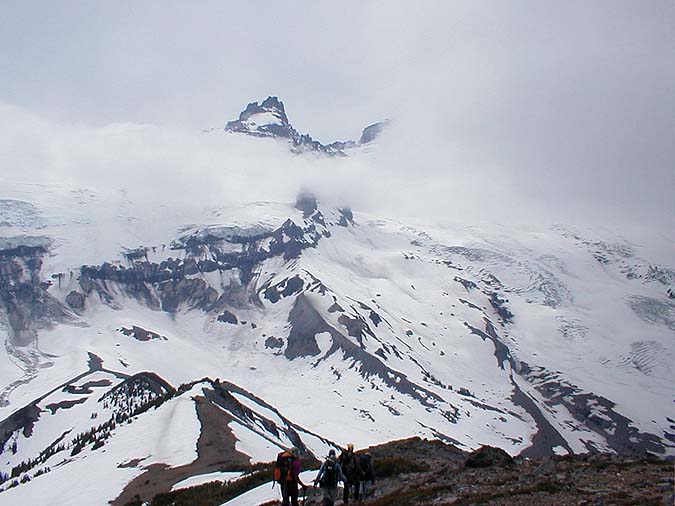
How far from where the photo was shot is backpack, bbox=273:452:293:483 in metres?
28.6

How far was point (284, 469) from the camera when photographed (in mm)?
28703

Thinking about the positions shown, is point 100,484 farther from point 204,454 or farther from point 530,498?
point 530,498

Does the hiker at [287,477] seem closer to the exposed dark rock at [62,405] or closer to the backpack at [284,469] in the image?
the backpack at [284,469]

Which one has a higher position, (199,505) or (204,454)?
(199,505)

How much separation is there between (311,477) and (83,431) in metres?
101

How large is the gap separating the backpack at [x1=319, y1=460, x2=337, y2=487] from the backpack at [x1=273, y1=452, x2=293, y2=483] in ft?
5.10

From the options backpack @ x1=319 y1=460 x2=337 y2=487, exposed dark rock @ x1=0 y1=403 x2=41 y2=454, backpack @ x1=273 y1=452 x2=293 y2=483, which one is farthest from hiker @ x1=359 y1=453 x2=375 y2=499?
exposed dark rock @ x1=0 y1=403 x2=41 y2=454

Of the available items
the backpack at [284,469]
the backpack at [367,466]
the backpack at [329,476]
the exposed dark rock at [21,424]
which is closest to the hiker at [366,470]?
the backpack at [367,466]

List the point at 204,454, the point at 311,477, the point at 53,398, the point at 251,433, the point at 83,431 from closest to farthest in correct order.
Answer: the point at 311,477 < the point at 204,454 < the point at 251,433 < the point at 83,431 < the point at 53,398

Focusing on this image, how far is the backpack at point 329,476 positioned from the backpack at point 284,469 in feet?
5.10

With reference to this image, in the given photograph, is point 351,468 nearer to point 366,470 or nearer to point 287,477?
point 366,470

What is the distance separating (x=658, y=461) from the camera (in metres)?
32.6

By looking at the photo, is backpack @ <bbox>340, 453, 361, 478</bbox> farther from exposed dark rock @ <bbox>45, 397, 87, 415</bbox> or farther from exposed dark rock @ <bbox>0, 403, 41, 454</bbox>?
exposed dark rock @ <bbox>45, 397, 87, 415</bbox>

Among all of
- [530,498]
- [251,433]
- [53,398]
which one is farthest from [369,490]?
[53,398]
